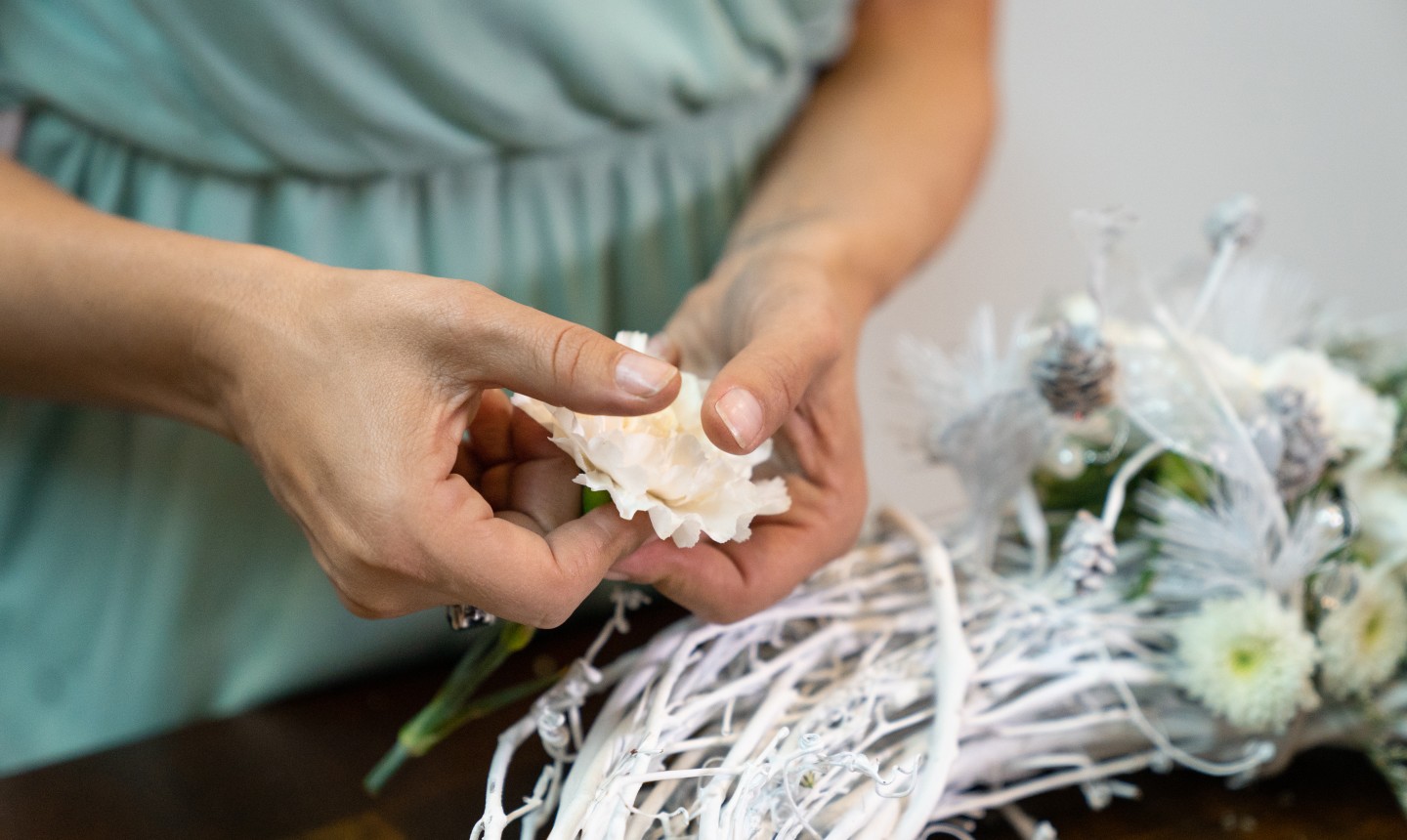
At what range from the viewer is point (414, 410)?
0.37 m

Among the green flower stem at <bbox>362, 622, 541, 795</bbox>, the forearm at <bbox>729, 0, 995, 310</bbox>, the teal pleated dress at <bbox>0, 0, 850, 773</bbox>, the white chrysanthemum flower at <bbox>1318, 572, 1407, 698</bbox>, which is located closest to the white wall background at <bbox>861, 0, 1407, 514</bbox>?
the forearm at <bbox>729, 0, 995, 310</bbox>

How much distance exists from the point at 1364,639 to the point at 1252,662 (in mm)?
83

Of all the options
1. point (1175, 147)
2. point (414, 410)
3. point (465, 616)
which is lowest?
point (465, 616)

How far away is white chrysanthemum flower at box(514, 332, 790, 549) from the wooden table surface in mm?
191

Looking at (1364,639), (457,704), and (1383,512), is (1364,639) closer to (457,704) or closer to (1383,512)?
(1383,512)

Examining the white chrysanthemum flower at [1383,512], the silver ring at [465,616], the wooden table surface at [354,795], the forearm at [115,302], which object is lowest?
the wooden table surface at [354,795]

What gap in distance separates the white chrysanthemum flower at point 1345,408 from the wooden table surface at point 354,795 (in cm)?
19

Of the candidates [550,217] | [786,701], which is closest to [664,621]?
[786,701]

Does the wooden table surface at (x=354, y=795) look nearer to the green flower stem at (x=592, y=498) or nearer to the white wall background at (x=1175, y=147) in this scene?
the green flower stem at (x=592, y=498)

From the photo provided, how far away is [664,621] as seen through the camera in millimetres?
648

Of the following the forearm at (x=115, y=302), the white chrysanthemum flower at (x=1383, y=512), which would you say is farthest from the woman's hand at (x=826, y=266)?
the white chrysanthemum flower at (x=1383, y=512)

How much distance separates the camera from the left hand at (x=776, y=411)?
1.32 ft

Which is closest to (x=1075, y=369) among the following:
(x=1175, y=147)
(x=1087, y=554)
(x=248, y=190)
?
(x=1087, y=554)

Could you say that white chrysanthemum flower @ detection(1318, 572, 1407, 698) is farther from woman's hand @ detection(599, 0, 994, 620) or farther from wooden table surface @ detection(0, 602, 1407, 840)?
woman's hand @ detection(599, 0, 994, 620)
